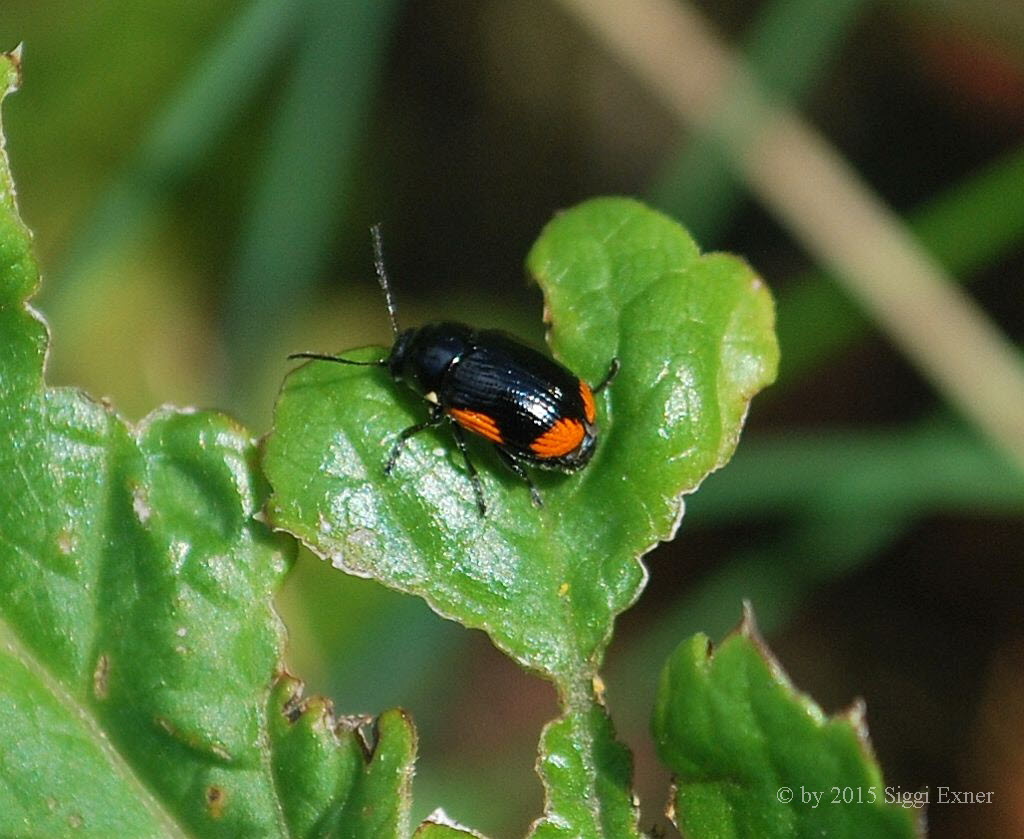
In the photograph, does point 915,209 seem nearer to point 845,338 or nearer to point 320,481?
point 845,338

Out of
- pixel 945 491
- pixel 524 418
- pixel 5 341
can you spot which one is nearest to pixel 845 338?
pixel 945 491

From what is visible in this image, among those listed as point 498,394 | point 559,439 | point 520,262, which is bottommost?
point 559,439

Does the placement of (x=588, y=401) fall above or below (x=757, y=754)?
above

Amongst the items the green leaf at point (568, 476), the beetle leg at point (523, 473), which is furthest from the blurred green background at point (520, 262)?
the green leaf at point (568, 476)

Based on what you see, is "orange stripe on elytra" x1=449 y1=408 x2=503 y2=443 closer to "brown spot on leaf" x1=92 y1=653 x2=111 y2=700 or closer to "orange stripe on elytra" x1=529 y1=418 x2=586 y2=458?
"orange stripe on elytra" x1=529 y1=418 x2=586 y2=458

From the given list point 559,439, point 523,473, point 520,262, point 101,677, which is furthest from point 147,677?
point 520,262

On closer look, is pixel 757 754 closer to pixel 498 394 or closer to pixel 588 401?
pixel 588 401

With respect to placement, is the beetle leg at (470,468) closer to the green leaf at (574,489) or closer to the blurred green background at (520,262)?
the green leaf at (574,489)
